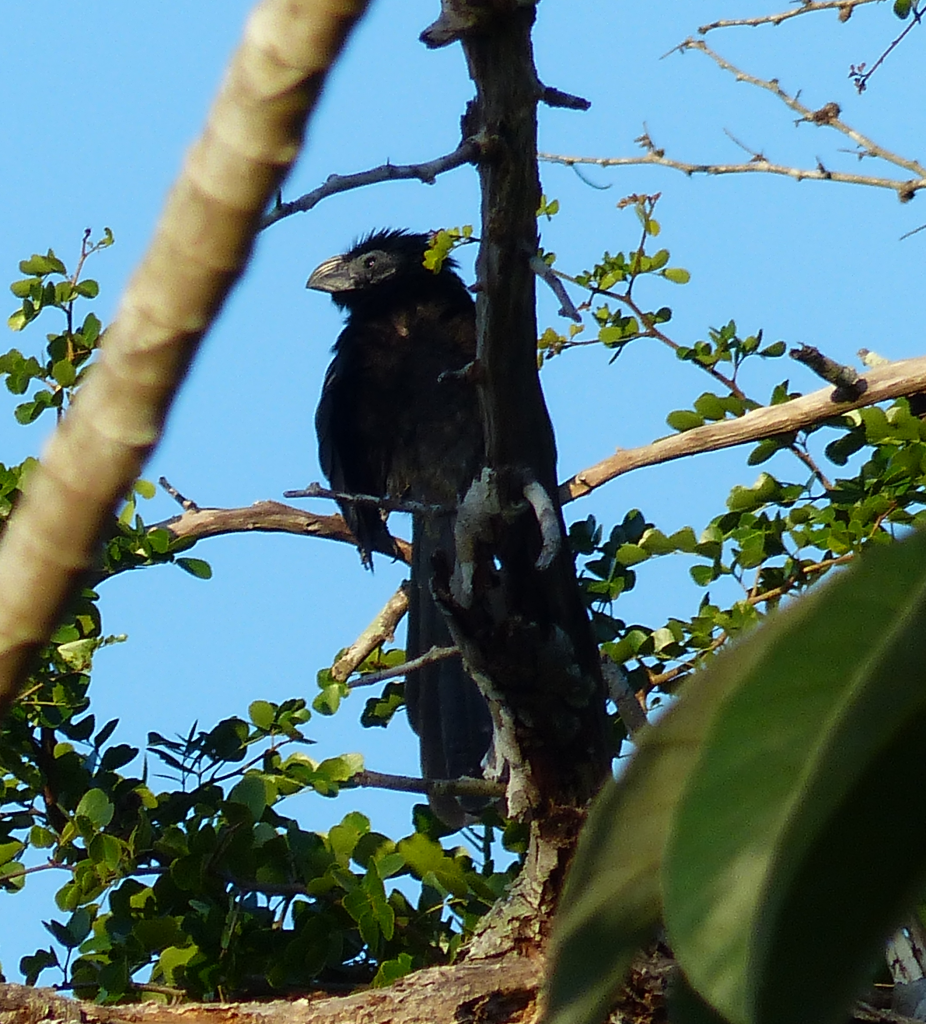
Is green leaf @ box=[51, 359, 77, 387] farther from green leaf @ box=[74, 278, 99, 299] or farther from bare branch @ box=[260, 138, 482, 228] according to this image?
bare branch @ box=[260, 138, 482, 228]

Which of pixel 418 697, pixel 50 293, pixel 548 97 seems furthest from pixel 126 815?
pixel 548 97

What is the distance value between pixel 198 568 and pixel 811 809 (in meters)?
2.93

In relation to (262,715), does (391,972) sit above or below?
below

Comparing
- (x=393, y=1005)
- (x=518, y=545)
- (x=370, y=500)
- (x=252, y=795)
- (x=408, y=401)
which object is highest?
(x=408, y=401)

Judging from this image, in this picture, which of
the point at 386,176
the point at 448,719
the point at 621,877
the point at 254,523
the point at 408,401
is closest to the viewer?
the point at 621,877

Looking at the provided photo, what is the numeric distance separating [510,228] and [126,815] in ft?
4.95

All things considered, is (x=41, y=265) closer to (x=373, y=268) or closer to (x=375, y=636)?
(x=375, y=636)

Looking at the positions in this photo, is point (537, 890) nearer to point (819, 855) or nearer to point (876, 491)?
point (876, 491)

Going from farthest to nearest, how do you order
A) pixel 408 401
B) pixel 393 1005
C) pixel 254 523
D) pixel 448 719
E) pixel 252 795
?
pixel 408 401 < pixel 254 523 < pixel 448 719 < pixel 252 795 < pixel 393 1005

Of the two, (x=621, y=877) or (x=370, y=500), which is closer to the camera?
(x=621, y=877)

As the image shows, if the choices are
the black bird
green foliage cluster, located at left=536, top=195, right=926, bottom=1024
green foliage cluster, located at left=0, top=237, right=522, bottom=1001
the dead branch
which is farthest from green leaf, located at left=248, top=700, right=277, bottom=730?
green foliage cluster, located at left=536, top=195, right=926, bottom=1024

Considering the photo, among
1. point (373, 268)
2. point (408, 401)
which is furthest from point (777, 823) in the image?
point (373, 268)

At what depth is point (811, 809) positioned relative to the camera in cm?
57

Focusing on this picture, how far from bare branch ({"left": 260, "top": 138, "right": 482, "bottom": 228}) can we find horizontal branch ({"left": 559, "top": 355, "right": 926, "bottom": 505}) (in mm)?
1408
